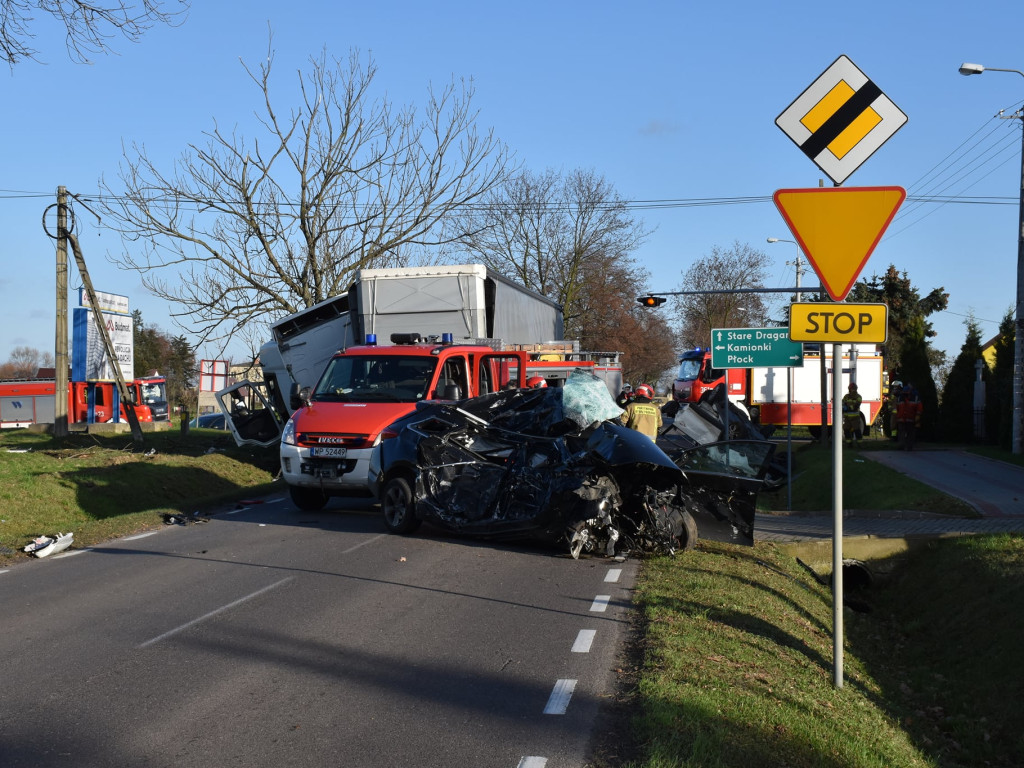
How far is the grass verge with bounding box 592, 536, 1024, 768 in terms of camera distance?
16.7 feet

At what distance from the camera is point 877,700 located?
7.02 m

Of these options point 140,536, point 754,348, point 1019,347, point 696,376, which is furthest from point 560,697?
point 696,376

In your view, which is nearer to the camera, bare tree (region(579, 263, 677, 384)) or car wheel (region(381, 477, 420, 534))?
car wheel (region(381, 477, 420, 534))

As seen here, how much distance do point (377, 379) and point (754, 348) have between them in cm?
644

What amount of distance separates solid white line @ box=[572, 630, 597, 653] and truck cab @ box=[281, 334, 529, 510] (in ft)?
21.0

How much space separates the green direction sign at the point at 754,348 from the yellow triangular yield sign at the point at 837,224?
402 inches

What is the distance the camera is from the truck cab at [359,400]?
44.1ft

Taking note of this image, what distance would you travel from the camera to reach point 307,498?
1488cm

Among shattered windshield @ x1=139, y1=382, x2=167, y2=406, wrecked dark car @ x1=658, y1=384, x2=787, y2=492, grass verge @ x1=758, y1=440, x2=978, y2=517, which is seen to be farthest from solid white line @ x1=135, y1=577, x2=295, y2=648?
shattered windshield @ x1=139, y1=382, x2=167, y2=406

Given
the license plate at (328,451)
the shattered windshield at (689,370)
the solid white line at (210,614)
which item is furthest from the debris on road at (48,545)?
the shattered windshield at (689,370)

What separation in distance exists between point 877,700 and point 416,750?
12.4 feet

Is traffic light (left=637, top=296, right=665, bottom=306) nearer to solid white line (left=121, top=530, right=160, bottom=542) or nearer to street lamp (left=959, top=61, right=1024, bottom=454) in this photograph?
street lamp (left=959, top=61, right=1024, bottom=454)

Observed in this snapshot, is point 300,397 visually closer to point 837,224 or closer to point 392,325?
point 392,325

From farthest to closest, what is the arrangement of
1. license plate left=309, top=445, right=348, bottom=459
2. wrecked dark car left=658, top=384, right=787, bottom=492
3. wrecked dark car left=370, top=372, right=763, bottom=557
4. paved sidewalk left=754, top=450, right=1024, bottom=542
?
wrecked dark car left=658, top=384, right=787, bottom=492 → license plate left=309, top=445, right=348, bottom=459 → paved sidewalk left=754, top=450, right=1024, bottom=542 → wrecked dark car left=370, top=372, right=763, bottom=557
